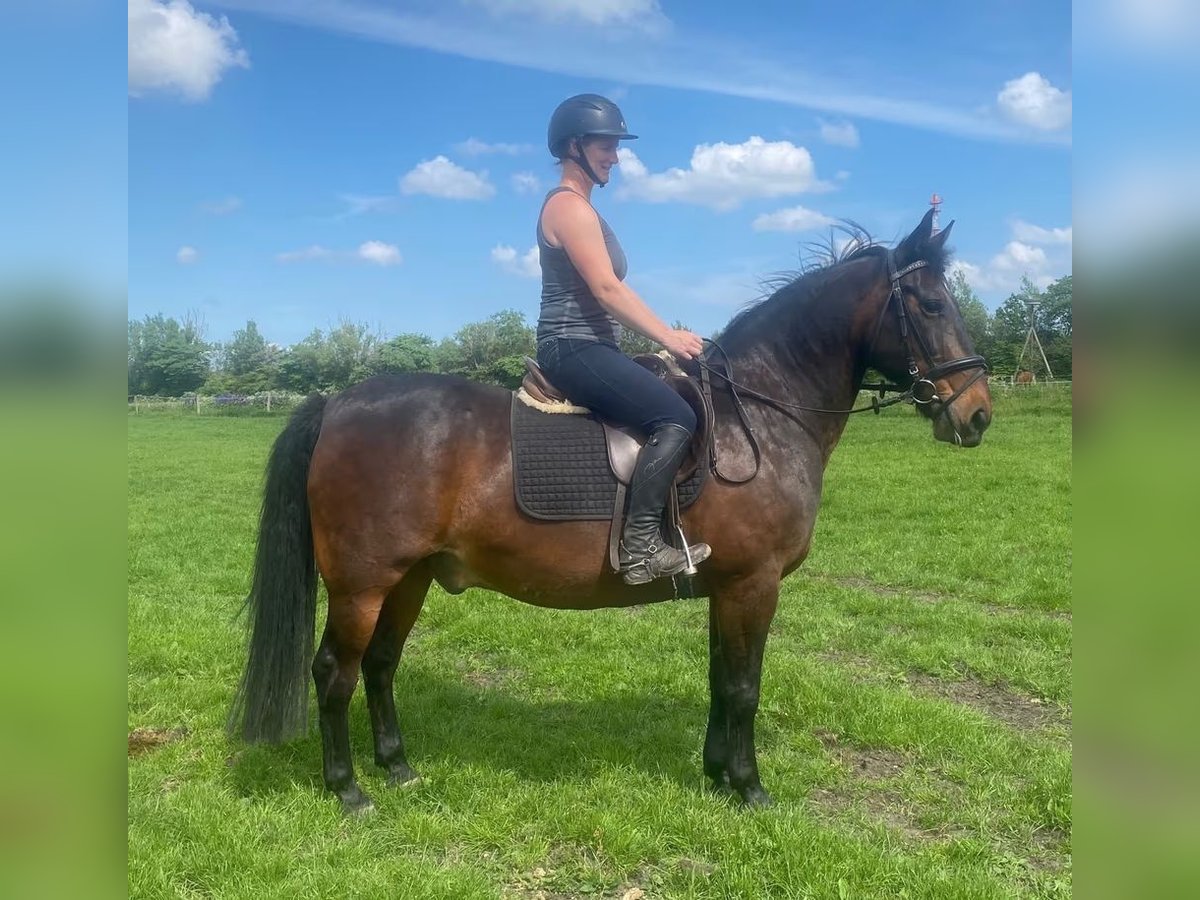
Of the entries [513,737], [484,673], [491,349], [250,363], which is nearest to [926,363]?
[513,737]

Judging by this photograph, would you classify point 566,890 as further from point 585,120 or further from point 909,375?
point 585,120

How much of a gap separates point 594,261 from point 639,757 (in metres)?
2.92

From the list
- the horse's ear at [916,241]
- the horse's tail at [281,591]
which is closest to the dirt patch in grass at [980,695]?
the horse's ear at [916,241]

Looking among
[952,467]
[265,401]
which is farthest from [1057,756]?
[265,401]

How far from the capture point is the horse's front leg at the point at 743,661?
4.29 metres

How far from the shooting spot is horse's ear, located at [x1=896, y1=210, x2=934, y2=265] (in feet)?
13.9

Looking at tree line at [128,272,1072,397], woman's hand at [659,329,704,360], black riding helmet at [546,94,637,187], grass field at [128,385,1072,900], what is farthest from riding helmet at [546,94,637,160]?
tree line at [128,272,1072,397]

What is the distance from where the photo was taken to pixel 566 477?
4.10 meters

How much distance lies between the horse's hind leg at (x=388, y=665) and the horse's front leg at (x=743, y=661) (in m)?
1.74

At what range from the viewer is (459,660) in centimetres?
666

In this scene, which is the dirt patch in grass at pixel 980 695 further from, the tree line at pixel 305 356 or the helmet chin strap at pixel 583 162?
the tree line at pixel 305 356

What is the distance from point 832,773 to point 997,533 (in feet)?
25.6
